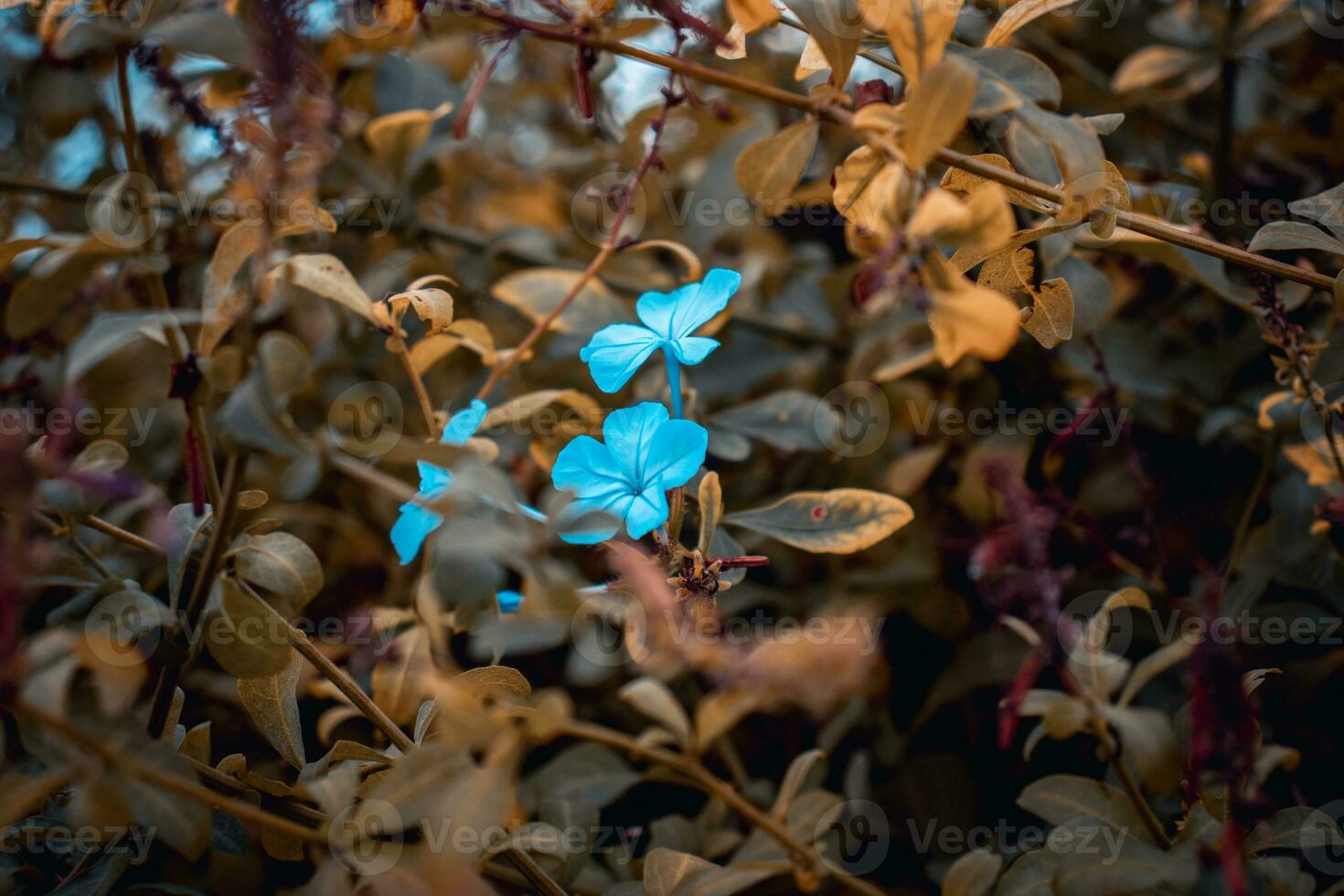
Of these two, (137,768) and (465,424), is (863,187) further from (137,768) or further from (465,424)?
(137,768)

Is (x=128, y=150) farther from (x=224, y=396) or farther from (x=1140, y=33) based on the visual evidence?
(x=1140, y=33)

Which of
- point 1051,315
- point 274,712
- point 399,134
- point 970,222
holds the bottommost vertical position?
point 274,712

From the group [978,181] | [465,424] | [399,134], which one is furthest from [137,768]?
[399,134]

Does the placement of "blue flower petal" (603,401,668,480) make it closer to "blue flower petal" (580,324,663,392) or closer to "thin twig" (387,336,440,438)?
"blue flower petal" (580,324,663,392)

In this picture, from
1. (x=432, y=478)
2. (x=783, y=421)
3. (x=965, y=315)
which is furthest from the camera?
(x=783, y=421)

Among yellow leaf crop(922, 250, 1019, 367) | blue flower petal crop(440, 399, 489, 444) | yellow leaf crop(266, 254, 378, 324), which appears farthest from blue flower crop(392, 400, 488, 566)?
yellow leaf crop(922, 250, 1019, 367)
